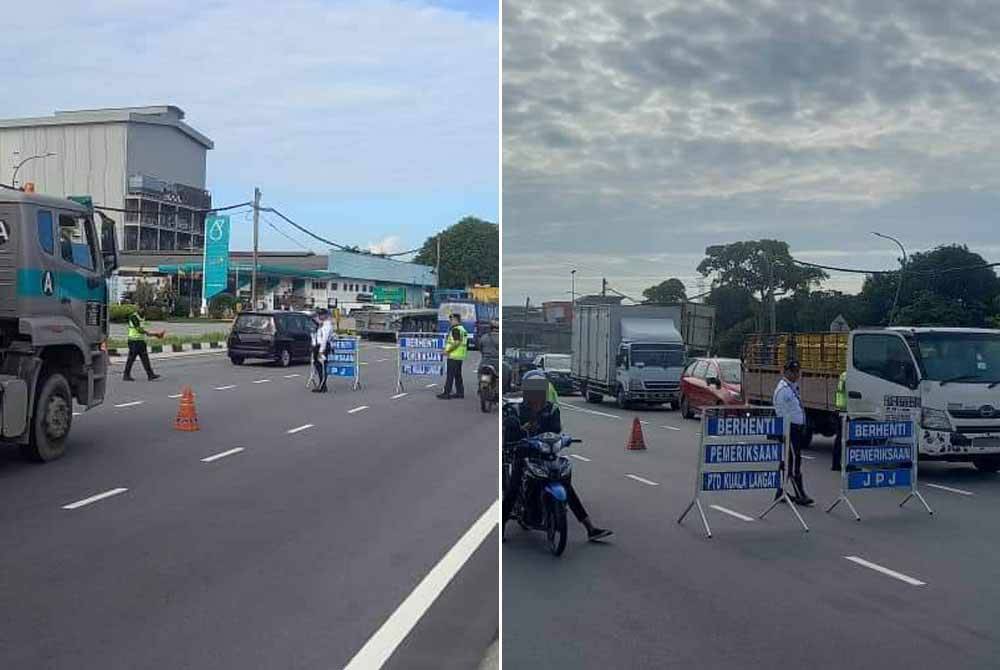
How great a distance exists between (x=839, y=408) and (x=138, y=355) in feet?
16.3

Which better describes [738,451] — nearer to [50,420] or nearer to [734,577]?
[734,577]

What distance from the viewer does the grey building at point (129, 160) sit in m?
2.97

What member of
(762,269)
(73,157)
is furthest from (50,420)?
(762,269)

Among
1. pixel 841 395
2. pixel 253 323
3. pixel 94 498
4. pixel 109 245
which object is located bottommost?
pixel 94 498

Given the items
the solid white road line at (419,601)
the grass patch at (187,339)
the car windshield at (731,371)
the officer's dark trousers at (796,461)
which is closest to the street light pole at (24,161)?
the grass patch at (187,339)

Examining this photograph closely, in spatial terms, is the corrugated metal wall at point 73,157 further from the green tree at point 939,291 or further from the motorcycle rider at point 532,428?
the green tree at point 939,291

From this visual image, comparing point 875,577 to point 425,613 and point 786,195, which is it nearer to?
point 786,195

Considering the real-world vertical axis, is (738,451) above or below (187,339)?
below

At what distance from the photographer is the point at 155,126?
9.84ft

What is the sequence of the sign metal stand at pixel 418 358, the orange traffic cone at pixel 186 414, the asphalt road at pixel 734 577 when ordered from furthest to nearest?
1. the sign metal stand at pixel 418 358
2. the orange traffic cone at pixel 186 414
3. the asphalt road at pixel 734 577

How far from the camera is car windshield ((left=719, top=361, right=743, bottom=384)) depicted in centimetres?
194

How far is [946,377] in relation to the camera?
197 cm

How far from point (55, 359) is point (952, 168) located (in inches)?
215

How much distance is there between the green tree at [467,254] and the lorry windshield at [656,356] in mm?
281
